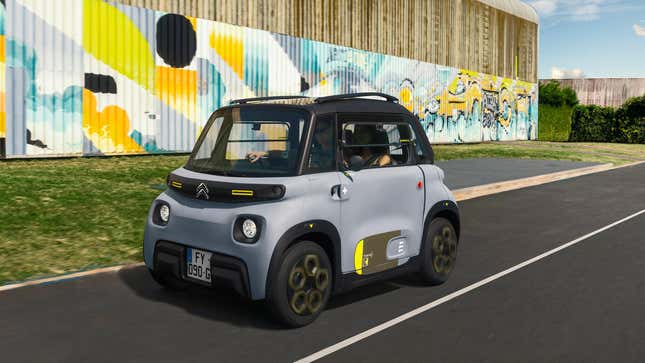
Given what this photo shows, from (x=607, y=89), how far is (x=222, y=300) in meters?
69.9

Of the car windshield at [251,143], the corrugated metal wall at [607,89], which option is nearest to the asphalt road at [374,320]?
the car windshield at [251,143]

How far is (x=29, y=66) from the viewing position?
1556cm

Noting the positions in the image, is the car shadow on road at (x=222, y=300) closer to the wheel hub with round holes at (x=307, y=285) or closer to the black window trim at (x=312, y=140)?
the wheel hub with round holes at (x=307, y=285)

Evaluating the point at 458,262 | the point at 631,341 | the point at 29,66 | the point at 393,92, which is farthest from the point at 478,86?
the point at 631,341

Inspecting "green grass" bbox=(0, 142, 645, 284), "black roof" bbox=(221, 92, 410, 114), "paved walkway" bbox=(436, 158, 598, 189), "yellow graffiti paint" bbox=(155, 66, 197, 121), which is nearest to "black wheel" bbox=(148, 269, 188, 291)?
"green grass" bbox=(0, 142, 645, 284)

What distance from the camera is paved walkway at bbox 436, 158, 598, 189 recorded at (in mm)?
16645

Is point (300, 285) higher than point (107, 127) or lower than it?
lower

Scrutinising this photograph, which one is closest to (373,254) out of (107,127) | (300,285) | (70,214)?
(300,285)

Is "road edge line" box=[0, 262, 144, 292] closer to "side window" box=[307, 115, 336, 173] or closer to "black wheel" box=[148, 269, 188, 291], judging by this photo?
"black wheel" box=[148, 269, 188, 291]

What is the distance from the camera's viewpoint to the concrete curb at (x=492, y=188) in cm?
638

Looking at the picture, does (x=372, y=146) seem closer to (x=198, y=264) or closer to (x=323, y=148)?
(x=323, y=148)

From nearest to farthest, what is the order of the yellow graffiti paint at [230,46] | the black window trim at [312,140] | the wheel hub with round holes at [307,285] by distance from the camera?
the wheel hub with round holes at [307,285] → the black window trim at [312,140] → the yellow graffiti paint at [230,46]

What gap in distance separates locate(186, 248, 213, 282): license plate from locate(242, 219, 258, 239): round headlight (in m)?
0.38

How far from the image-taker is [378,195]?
5789mm
